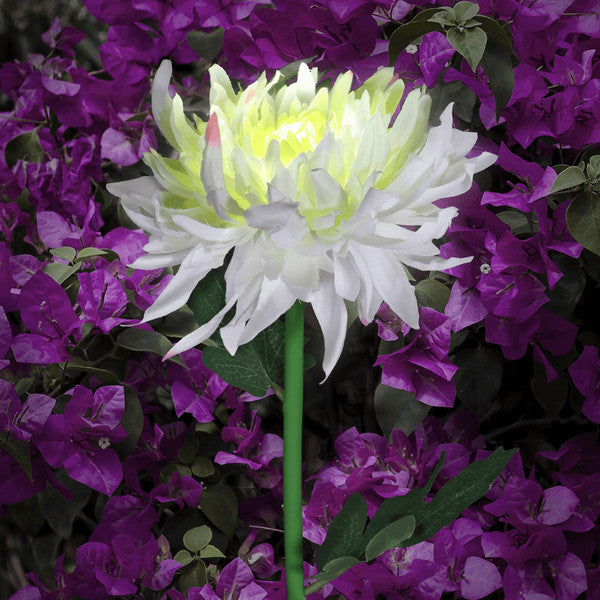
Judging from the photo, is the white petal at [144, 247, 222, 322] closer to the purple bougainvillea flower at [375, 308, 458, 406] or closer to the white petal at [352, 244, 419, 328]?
the white petal at [352, 244, 419, 328]

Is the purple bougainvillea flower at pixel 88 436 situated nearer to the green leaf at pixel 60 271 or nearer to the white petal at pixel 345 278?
the green leaf at pixel 60 271

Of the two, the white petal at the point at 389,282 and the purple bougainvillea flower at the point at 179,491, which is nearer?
the white petal at the point at 389,282

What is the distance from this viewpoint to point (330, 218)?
342 mm

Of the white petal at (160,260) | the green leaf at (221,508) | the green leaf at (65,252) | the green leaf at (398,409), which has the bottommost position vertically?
the green leaf at (221,508)

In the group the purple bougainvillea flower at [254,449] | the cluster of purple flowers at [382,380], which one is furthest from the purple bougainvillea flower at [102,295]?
the purple bougainvillea flower at [254,449]

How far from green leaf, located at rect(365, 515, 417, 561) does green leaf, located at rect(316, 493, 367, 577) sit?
0.6 inches

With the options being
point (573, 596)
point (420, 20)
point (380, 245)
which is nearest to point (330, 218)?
point (380, 245)

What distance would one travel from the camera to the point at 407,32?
20.6 inches

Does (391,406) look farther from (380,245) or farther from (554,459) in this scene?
(380,245)

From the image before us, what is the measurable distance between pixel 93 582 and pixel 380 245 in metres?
0.35

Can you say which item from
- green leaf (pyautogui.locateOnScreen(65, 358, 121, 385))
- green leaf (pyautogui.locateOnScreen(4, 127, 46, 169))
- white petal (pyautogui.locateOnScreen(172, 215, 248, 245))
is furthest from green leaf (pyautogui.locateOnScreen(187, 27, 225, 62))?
white petal (pyautogui.locateOnScreen(172, 215, 248, 245))

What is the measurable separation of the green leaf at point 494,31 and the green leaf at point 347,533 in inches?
11.2

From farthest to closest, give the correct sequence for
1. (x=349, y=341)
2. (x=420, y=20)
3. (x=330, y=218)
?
(x=349, y=341) → (x=420, y=20) → (x=330, y=218)

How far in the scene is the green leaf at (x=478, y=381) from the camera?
579mm
